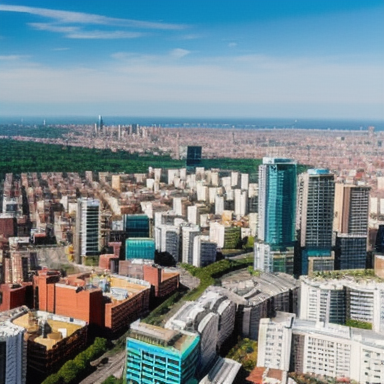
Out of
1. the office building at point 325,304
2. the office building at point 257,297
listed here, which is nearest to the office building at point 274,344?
the office building at point 257,297

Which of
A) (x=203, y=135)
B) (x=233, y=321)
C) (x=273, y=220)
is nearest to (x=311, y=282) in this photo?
(x=233, y=321)

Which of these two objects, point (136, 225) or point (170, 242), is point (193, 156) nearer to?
point (136, 225)

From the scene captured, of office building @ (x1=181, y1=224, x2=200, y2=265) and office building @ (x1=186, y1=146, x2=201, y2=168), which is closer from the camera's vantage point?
office building @ (x1=181, y1=224, x2=200, y2=265)

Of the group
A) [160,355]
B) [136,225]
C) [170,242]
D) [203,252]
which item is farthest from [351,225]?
[160,355]

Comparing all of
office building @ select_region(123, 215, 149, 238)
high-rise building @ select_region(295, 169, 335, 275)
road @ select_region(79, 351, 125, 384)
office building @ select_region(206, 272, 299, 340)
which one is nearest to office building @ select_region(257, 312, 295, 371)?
office building @ select_region(206, 272, 299, 340)

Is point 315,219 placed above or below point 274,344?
above

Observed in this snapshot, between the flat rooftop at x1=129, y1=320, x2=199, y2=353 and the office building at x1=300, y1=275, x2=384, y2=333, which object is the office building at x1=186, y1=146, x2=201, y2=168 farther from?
the flat rooftop at x1=129, y1=320, x2=199, y2=353
